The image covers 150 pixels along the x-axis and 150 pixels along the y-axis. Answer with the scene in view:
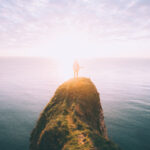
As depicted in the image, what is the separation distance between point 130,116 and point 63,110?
59.8m

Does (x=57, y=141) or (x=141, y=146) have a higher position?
(x=57, y=141)

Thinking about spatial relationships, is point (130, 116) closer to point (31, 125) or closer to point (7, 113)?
point (31, 125)

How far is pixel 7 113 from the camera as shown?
240 feet

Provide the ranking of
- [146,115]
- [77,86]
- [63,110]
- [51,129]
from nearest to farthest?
[51,129], [63,110], [77,86], [146,115]

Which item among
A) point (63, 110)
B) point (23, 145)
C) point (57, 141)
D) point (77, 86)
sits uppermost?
point (77, 86)

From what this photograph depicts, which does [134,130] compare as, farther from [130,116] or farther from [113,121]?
[130,116]

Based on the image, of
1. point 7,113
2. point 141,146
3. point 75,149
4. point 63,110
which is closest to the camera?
point 75,149

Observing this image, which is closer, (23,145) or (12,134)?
(23,145)

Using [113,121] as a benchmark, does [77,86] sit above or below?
above

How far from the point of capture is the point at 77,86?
28.3m

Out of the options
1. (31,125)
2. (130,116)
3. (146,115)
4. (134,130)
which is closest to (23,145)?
(31,125)

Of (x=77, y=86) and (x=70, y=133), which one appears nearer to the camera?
(x=70, y=133)

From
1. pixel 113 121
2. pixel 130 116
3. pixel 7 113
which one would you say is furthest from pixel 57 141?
pixel 7 113

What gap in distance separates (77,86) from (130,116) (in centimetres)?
5402
